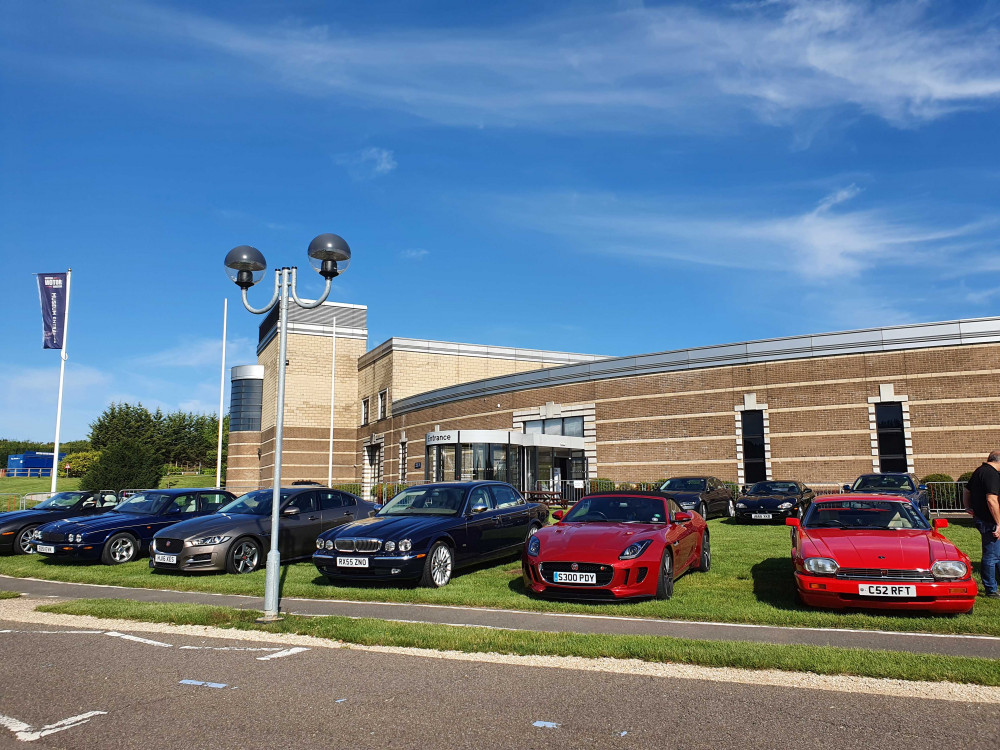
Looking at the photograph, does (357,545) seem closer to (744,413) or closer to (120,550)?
(120,550)

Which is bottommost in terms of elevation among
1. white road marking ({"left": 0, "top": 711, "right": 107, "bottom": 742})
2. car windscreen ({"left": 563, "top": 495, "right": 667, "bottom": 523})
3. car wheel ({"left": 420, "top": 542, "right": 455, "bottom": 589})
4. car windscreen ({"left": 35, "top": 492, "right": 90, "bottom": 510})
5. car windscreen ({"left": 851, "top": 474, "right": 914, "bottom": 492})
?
white road marking ({"left": 0, "top": 711, "right": 107, "bottom": 742})

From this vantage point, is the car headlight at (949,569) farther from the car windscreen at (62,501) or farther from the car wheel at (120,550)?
the car windscreen at (62,501)

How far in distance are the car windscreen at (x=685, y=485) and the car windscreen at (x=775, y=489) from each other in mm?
1446

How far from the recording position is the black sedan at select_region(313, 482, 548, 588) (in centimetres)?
1028

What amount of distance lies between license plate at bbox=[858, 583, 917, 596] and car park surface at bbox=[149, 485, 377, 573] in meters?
8.97

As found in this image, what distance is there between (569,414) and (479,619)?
27.0m

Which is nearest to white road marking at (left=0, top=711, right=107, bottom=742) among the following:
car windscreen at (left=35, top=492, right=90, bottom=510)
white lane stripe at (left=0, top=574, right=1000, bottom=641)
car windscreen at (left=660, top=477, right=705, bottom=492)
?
white lane stripe at (left=0, top=574, right=1000, bottom=641)

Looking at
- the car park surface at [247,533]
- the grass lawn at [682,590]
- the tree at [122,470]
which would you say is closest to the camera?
the grass lawn at [682,590]

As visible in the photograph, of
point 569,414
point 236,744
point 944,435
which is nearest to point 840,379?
point 944,435

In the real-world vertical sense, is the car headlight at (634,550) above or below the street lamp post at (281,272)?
below

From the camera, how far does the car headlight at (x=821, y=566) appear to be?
8.05 meters

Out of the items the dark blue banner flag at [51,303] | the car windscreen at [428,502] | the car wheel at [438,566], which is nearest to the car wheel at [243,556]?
the car windscreen at [428,502]

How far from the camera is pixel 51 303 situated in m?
25.7

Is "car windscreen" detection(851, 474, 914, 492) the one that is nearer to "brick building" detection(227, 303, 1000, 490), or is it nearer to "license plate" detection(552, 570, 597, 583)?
"brick building" detection(227, 303, 1000, 490)
